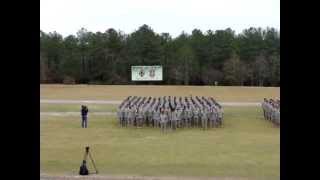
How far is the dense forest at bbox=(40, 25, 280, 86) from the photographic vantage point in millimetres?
54250

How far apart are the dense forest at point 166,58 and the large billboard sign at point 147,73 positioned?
4.96ft

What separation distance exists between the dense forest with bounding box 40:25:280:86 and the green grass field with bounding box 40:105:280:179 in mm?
29096

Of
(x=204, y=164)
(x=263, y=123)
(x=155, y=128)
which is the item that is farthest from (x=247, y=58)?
(x=204, y=164)

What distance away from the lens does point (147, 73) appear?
5253 centimetres

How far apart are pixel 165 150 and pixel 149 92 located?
3012cm

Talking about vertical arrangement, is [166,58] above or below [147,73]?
above

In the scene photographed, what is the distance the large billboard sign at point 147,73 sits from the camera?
5203 cm

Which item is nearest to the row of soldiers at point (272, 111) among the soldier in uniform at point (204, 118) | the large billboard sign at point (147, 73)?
the soldier in uniform at point (204, 118)

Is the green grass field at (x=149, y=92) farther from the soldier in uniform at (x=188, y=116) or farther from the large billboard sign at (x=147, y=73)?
the soldier in uniform at (x=188, y=116)

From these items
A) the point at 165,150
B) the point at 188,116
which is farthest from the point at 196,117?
the point at 165,150

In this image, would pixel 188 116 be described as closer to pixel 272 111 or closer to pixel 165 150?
pixel 272 111

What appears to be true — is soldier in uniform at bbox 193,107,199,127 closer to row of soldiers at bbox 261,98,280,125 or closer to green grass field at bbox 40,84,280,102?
row of soldiers at bbox 261,98,280,125
